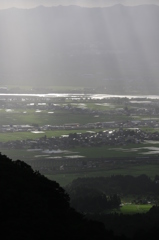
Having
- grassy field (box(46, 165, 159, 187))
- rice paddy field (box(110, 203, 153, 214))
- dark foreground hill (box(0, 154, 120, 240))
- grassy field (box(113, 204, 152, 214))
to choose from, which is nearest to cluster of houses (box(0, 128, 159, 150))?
grassy field (box(46, 165, 159, 187))

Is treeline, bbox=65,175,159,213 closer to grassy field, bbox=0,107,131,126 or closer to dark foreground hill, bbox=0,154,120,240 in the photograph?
dark foreground hill, bbox=0,154,120,240

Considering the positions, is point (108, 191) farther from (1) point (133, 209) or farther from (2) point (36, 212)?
(2) point (36, 212)

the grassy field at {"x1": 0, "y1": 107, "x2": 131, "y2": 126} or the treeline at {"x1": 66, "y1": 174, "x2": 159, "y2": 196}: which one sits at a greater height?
the grassy field at {"x1": 0, "y1": 107, "x2": 131, "y2": 126}

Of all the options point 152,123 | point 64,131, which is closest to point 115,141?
point 64,131

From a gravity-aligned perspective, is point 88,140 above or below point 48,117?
below

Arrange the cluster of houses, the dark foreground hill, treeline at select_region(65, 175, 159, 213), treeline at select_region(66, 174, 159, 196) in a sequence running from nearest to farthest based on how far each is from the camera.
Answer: the dark foreground hill
treeline at select_region(65, 175, 159, 213)
treeline at select_region(66, 174, 159, 196)
the cluster of houses

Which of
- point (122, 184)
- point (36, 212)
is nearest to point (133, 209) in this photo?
point (122, 184)

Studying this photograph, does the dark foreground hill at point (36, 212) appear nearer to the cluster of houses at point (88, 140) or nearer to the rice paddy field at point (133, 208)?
the rice paddy field at point (133, 208)

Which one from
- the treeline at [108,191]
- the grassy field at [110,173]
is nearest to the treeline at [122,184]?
the treeline at [108,191]

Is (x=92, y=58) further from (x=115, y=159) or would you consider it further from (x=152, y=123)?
(x=115, y=159)
